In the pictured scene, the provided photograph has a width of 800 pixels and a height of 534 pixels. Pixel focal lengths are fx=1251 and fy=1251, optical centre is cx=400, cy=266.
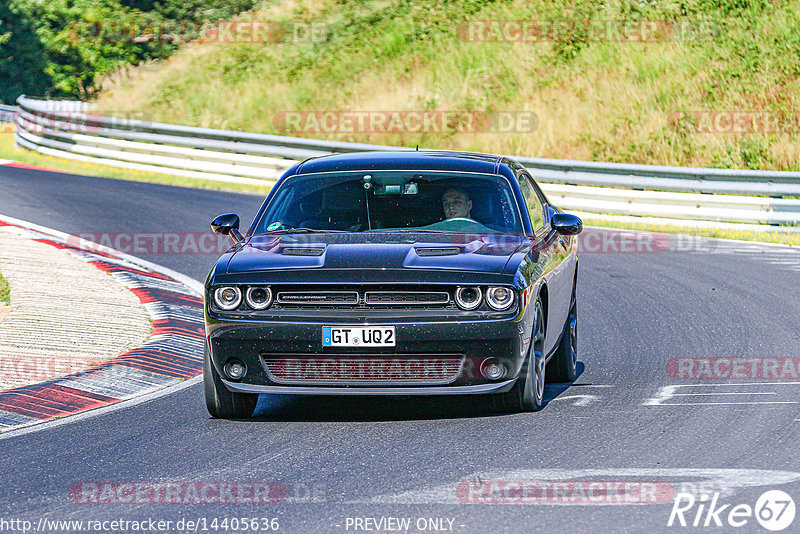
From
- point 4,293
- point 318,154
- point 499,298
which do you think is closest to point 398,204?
point 499,298

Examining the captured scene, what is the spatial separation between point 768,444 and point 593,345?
151 inches

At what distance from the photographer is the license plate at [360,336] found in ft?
23.1

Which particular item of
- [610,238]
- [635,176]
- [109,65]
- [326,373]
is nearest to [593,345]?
[326,373]

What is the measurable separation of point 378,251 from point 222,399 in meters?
1.31

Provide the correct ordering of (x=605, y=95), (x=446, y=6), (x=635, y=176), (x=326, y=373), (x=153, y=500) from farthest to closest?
A: (x=446, y=6), (x=605, y=95), (x=635, y=176), (x=326, y=373), (x=153, y=500)

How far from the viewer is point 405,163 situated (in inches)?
341

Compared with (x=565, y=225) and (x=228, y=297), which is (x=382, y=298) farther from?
(x=565, y=225)

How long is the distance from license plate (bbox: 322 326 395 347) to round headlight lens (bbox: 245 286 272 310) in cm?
41

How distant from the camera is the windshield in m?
8.25

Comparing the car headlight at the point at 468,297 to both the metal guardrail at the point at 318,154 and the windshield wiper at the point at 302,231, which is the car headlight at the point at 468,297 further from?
the metal guardrail at the point at 318,154

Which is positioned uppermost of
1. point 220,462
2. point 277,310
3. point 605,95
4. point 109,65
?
point 277,310

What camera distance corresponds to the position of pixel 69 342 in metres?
10.2

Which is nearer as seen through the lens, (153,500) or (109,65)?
(153,500)

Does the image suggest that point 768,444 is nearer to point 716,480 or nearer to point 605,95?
point 716,480
